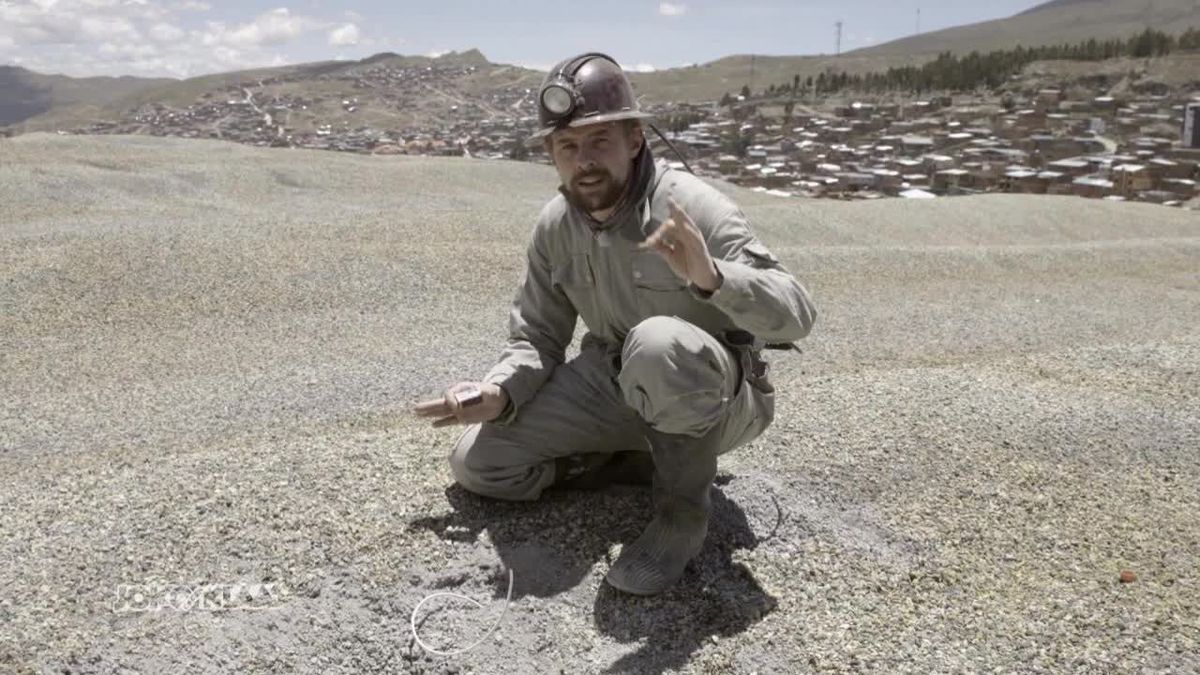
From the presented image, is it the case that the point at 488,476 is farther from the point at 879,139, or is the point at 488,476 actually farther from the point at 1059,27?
the point at 1059,27

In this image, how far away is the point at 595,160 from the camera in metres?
3.49

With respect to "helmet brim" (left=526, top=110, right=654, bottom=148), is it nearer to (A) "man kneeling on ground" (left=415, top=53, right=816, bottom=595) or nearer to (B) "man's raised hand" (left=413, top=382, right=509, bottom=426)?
(A) "man kneeling on ground" (left=415, top=53, right=816, bottom=595)

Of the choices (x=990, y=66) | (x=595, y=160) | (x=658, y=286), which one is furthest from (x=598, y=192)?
(x=990, y=66)

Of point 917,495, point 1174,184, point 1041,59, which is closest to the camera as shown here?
point 917,495

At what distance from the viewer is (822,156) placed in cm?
3472

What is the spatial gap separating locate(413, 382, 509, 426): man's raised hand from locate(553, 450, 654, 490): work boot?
0.44m

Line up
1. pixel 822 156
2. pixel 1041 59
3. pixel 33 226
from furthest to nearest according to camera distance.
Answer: pixel 1041 59 < pixel 822 156 < pixel 33 226

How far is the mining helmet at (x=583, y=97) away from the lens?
3.42m

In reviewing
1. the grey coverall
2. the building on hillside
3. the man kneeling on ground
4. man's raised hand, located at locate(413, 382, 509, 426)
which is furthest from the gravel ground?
the building on hillside

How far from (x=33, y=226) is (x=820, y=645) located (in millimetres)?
11057

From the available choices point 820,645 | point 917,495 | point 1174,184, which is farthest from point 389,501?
point 1174,184

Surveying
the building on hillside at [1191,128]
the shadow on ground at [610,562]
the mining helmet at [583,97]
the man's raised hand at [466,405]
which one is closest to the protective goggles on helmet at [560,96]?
the mining helmet at [583,97]

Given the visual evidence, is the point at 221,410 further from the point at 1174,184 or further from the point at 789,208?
the point at 1174,184

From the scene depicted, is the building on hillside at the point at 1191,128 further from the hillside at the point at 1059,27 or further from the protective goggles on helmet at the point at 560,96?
the hillside at the point at 1059,27
